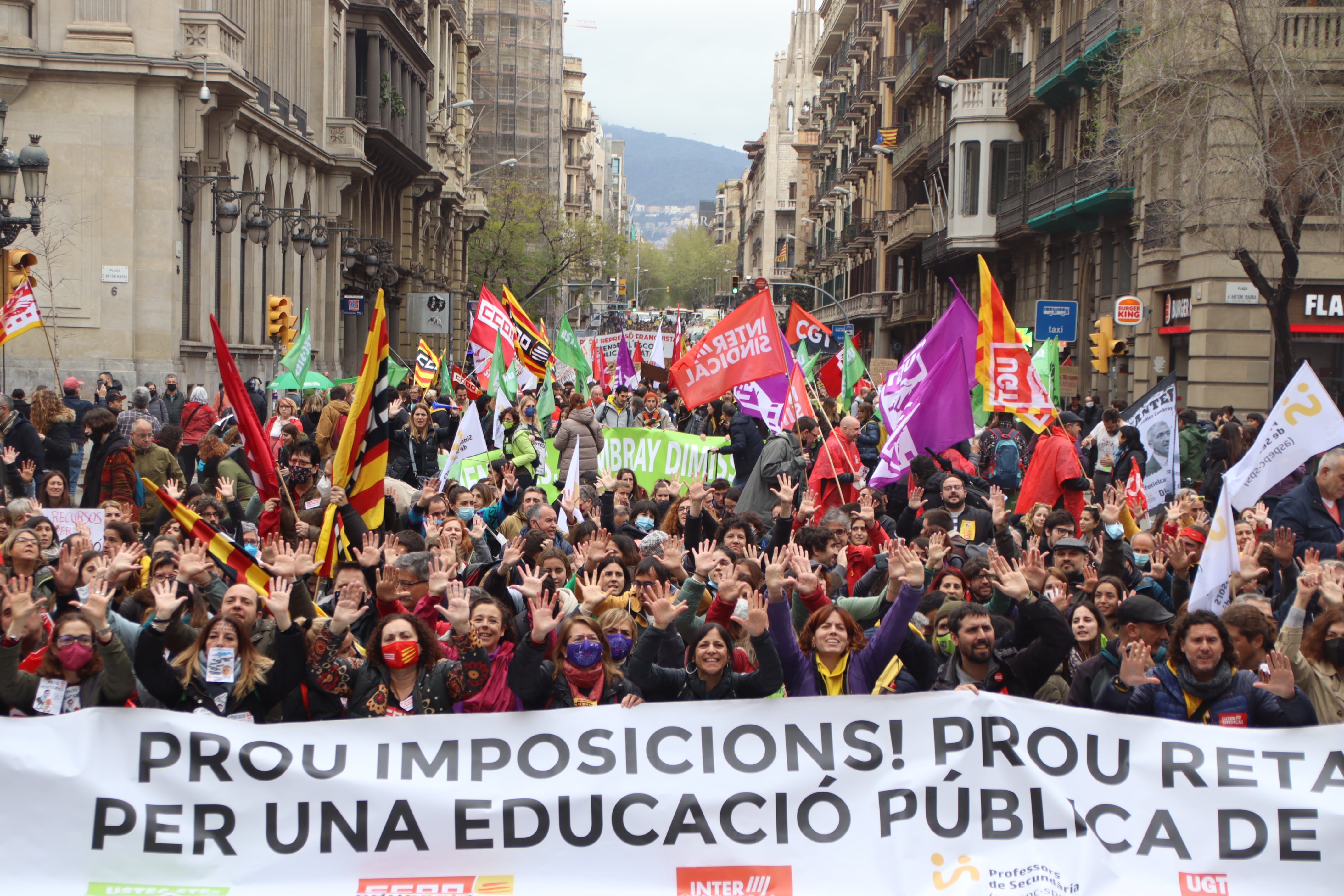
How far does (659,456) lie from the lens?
45.2 feet

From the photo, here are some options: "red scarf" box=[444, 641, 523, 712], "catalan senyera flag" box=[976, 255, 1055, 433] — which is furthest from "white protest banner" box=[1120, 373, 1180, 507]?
"red scarf" box=[444, 641, 523, 712]

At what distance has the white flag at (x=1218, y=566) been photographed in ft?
22.2

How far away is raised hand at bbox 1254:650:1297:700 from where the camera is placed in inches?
219

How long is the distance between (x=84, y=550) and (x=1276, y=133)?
1752cm

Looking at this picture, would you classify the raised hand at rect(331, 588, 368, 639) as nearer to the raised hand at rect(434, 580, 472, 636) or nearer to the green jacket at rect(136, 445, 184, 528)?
the raised hand at rect(434, 580, 472, 636)

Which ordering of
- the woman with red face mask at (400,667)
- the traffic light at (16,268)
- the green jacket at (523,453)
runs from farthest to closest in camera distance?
1. the traffic light at (16,268)
2. the green jacket at (523,453)
3. the woman with red face mask at (400,667)

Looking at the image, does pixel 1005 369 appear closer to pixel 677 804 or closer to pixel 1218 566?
pixel 1218 566

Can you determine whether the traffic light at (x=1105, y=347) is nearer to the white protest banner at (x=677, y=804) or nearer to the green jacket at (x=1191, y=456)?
the green jacket at (x=1191, y=456)

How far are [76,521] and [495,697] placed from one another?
13.8 feet

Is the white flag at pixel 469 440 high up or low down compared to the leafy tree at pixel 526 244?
down

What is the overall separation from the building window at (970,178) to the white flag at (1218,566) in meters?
32.8

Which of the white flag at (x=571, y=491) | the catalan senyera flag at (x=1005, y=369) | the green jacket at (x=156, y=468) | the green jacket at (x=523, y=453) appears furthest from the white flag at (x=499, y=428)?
the catalan senyera flag at (x=1005, y=369)

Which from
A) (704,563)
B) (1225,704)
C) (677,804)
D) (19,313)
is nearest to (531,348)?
(19,313)

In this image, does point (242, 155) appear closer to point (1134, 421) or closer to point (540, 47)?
point (1134, 421)
